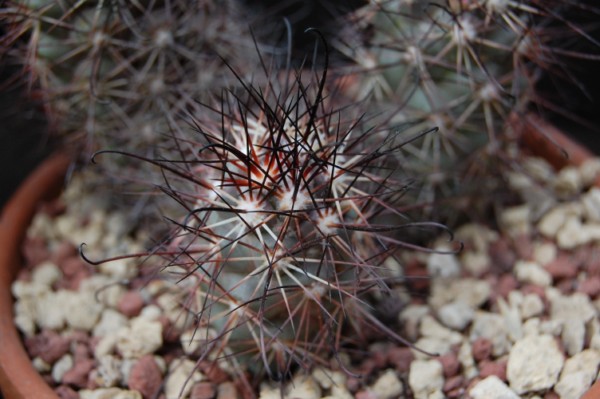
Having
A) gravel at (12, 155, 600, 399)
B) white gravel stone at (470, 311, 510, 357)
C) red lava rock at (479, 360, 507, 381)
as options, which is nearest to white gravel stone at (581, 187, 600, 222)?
gravel at (12, 155, 600, 399)

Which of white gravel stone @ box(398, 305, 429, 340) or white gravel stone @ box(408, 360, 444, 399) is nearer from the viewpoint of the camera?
white gravel stone @ box(408, 360, 444, 399)

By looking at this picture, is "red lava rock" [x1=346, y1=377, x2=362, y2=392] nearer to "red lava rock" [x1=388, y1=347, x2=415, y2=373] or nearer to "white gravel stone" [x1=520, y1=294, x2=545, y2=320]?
"red lava rock" [x1=388, y1=347, x2=415, y2=373]

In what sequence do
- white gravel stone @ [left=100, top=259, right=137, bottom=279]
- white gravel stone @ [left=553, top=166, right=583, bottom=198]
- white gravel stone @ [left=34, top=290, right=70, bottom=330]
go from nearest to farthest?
white gravel stone @ [left=34, top=290, right=70, bottom=330]
white gravel stone @ [left=100, top=259, right=137, bottom=279]
white gravel stone @ [left=553, top=166, right=583, bottom=198]

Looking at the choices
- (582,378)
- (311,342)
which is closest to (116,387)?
(311,342)

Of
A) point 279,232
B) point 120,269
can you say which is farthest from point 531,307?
point 120,269

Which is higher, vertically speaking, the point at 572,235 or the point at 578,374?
the point at 572,235

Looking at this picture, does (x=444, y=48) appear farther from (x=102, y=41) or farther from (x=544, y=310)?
(x=102, y=41)

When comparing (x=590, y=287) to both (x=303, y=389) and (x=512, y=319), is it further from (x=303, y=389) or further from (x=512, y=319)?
(x=303, y=389)

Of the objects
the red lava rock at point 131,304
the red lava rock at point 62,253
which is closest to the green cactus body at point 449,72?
the red lava rock at point 131,304
